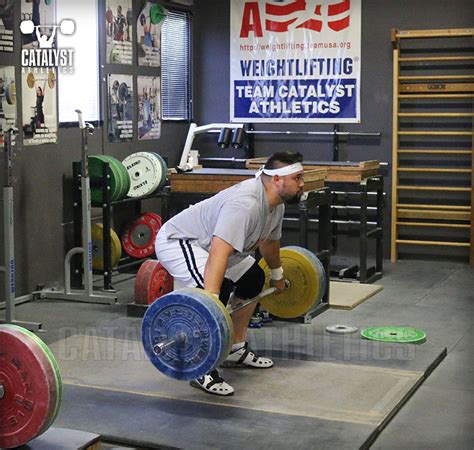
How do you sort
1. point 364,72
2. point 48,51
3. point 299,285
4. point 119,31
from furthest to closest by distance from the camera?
1. point 364,72
2. point 119,31
3. point 48,51
4. point 299,285

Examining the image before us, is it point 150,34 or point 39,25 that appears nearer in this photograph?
point 39,25

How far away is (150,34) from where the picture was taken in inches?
313

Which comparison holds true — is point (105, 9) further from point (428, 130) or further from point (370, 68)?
point (428, 130)

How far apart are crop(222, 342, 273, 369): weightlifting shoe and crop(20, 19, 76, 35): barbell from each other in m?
3.03

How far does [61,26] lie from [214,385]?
3.61 metres

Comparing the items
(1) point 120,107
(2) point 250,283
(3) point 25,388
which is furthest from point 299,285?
(1) point 120,107

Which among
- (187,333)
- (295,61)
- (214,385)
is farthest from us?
(295,61)

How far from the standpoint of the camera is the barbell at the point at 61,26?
6402 millimetres

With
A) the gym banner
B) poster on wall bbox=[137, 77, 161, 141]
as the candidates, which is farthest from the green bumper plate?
poster on wall bbox=[137, 77, 161, 141]

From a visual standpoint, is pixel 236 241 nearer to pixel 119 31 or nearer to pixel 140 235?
pixel 140 235

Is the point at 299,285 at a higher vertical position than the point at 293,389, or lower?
higher

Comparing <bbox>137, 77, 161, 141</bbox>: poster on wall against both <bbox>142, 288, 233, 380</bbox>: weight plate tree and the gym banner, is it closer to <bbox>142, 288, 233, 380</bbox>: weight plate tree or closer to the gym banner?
the gym banner

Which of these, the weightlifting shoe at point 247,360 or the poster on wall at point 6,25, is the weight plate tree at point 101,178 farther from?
the weightlifting shoe at point 247,360

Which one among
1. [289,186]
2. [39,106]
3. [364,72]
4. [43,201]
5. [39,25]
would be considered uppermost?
[39,25]
